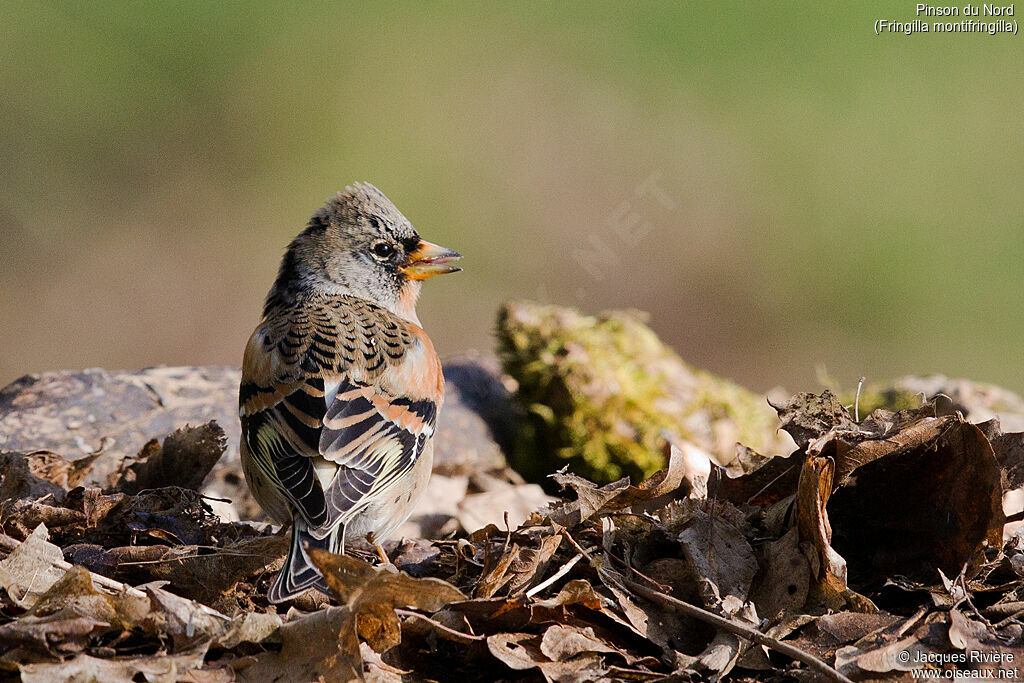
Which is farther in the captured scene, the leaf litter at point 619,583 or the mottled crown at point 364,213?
the mottled crown at point 364,213

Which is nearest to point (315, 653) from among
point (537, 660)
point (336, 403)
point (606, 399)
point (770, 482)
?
point (537, 660)

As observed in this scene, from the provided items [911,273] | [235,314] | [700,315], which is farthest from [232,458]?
[911,273]

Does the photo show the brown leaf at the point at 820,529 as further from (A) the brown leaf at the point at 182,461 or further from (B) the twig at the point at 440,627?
(A) the brown leaf at the point at 182,461

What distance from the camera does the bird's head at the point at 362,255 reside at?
19.4ft

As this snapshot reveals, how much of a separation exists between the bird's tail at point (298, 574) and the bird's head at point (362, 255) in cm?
233

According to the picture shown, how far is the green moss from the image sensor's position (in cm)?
708

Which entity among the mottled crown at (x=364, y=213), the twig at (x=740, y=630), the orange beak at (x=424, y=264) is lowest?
the twig at (x=740, y=630)

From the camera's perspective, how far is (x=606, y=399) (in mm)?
7184

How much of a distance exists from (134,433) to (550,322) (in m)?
3.11

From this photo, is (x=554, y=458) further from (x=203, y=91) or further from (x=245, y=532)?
(x=203, y=91)

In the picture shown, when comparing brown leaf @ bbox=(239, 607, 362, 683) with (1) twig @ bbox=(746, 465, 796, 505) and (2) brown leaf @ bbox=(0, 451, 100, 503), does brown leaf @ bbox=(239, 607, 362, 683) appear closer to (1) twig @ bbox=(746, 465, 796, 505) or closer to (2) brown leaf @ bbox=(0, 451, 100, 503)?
(2) brown leaf @ bbox=(0, 451, 100, 503)

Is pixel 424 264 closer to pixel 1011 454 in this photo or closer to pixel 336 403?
pixel 336 403

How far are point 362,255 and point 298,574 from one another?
9.49 ft

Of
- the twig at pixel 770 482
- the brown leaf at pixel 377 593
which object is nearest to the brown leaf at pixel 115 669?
the brown leaf at pixel 377 593
